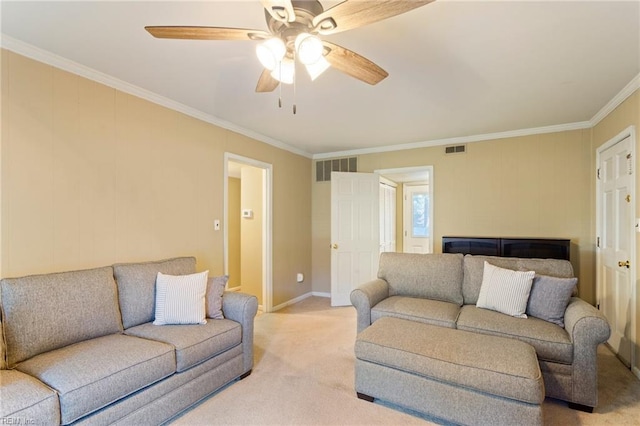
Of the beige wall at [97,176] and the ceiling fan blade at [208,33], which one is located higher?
the ceiling fan blade at [208,33]

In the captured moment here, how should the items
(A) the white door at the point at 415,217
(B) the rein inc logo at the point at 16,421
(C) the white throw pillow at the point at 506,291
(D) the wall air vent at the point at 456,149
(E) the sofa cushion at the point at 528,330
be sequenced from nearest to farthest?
(B) the rein inc logo at the point at 16,421, (E) the sofa cushion at the point at 528,330, (C) the white throw pillow at the point at 506,291, (D) the wall air vent at the point at 456,149, (A) the white door at the point at 415,217

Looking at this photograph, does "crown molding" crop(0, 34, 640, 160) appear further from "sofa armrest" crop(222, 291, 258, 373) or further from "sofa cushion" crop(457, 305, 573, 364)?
"sofa cushion" crop(457, 305, 573, 364)

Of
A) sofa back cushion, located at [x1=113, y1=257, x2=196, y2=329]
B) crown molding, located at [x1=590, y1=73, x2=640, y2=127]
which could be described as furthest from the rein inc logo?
crown molding, located at [x1=590, y1=73, x2=640, y2=127]

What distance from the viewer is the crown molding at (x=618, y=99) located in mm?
2611

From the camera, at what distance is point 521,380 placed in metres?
1.75

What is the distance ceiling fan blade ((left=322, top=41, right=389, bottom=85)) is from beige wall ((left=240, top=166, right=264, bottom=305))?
114 inches

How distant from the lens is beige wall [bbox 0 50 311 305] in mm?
2129

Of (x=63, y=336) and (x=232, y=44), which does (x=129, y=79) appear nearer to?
(x=232, y=44)

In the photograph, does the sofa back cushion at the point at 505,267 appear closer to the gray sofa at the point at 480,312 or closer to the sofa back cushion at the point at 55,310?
the gray sofa at the point at 480,312

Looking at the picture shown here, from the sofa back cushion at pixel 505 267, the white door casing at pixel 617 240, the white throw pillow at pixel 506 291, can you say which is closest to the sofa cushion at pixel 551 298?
the white throw pillow at pixel 506 291

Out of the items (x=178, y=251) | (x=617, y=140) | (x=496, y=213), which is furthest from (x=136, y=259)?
(x=617, y=140)

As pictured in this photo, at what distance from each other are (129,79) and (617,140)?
4.40 metres

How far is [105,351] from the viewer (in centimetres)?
190

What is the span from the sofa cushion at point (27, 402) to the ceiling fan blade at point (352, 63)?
6.93ft
